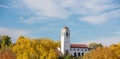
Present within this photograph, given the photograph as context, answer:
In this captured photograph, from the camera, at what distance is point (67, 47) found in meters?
111

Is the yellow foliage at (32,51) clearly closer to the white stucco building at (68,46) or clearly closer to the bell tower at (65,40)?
the bell tower at (65,40)

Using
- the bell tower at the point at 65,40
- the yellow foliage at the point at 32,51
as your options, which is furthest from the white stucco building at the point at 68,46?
the yellow foliage at the point at 32,51

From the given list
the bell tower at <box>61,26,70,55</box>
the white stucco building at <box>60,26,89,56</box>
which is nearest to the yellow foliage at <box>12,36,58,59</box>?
the bell tower at <box>61,26,70,55</box>

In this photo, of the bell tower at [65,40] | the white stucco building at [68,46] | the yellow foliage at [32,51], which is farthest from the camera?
the white stucco building at [68,46]

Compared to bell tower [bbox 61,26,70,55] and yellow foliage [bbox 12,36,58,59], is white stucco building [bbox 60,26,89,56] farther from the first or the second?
yellow foliage [bbox 12,36,58,59]

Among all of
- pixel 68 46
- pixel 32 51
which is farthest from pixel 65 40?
pixel 32 51

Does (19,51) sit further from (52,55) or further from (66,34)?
(66,34)

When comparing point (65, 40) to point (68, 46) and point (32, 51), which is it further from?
point (32, 51)

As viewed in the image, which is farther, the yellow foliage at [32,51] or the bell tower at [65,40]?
the bell tower at [65,40]

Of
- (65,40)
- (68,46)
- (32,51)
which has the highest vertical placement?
(65,40)

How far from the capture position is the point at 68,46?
111m

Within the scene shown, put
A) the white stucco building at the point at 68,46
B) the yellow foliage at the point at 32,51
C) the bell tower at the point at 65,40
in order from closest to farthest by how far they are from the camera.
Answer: the yellow foliage at the point at 32,51
the bell tower at the point at 65,40
the white stucco building at the point at 68,46

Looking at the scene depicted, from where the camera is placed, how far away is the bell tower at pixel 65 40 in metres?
107

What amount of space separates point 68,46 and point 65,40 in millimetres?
2924
